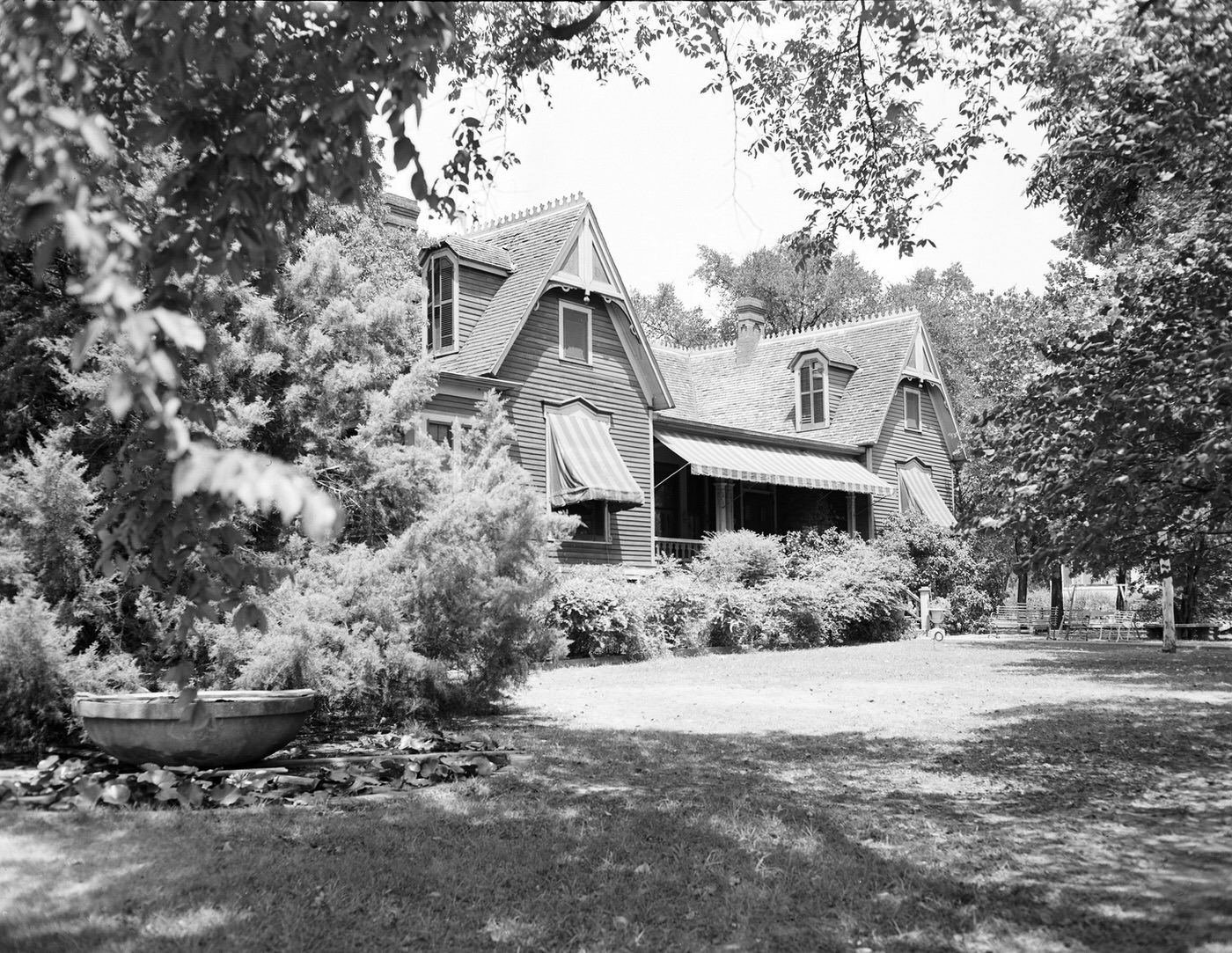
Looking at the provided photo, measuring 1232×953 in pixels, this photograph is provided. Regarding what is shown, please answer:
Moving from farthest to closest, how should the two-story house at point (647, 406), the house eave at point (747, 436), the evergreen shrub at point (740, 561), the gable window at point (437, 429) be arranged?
the house eave at point (747, 436), the evergreen shrub at point (740, 561), the two-story house at point (647, 406), the gable window at point (437, 429)

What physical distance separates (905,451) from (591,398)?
548 inches

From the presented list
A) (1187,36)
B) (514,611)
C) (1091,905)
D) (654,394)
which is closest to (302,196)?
(1091,905)

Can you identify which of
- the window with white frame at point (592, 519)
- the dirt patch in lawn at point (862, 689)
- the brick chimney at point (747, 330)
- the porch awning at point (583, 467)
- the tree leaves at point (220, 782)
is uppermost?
the brick chimney at point (747, 330)

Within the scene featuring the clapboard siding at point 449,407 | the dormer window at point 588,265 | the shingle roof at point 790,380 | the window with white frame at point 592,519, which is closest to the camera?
the clapboard siding at point 449,407

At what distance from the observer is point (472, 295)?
77.9 feet

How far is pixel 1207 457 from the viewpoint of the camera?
278 inches

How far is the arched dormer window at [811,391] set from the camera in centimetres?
3347

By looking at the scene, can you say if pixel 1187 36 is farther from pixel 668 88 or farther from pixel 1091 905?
pixel 1091 905

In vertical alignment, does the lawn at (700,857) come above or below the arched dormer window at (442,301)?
below

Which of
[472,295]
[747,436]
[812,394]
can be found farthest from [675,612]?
[812,394]

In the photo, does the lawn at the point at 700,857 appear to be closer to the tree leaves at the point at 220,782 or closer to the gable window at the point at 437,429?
the tree leaves at the point at 220,782

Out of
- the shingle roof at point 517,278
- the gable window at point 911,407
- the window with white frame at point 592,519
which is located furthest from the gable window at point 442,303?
the gable window at point 911,407

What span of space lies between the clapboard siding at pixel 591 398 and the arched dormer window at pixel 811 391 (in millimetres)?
9161

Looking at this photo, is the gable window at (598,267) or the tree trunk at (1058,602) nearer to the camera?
the gable window at (598,267)
